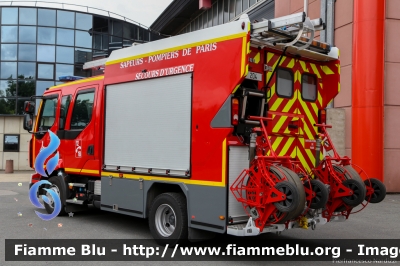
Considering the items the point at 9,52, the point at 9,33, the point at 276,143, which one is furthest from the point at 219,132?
the point at 9,33

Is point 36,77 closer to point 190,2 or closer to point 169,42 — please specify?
point 190,2

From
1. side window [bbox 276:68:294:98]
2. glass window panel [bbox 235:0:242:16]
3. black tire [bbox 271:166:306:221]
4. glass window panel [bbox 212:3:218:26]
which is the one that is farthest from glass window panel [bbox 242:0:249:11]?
black tire [bbox 271:166:306:221]

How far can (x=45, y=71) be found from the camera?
Result: 94.4 feet

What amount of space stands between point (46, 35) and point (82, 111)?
21.6 meters

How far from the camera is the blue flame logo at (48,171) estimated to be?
9.54 m

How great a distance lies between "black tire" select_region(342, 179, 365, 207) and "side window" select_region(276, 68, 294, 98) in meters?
1.64

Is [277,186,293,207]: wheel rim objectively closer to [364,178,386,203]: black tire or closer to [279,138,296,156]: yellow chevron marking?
[279,138,296,156]: yellow chevron marking

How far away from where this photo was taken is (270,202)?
5.76 meters

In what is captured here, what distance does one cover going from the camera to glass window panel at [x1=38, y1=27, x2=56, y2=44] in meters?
28.8

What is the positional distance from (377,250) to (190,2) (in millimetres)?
21140

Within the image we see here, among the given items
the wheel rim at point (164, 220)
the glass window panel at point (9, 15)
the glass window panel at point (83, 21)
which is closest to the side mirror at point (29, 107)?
the wheel rim at point (164, 220)

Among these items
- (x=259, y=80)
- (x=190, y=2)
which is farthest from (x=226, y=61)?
(x=190, y=2)

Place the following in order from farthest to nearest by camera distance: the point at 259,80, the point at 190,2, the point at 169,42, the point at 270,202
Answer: the point at 190,2 < the point at 169,42 < the point at 259,80 < the point at 270,202

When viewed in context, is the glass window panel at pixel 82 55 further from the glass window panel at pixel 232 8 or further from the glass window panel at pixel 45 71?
the glass window panel at pixel 232 8
